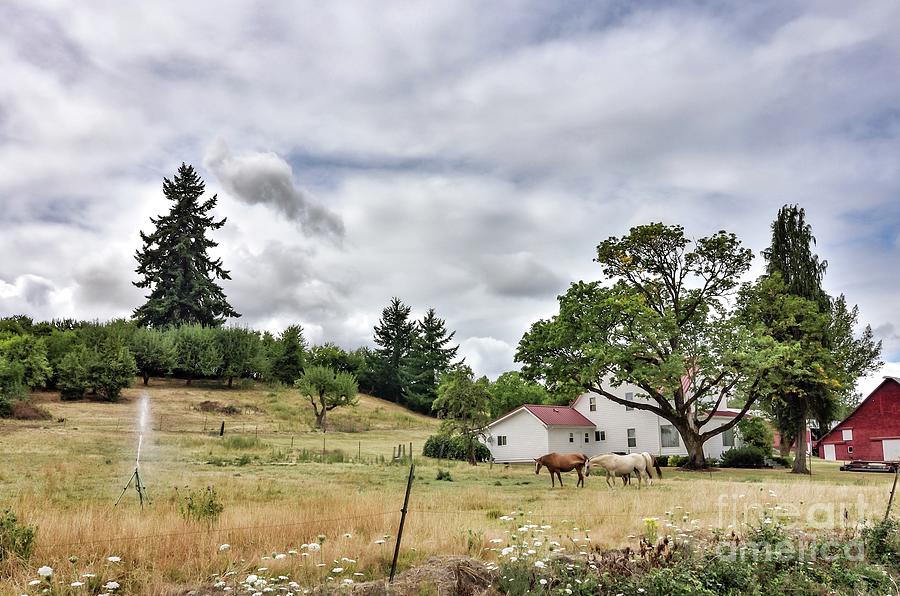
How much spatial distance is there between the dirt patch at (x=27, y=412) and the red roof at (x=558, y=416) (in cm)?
3372

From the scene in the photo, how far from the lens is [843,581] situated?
8930 mm

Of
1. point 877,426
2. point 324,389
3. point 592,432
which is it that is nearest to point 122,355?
point 324,389

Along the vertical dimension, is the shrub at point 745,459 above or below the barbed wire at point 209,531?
below

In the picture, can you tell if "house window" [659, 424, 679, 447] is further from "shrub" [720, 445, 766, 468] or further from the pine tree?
the pine tree

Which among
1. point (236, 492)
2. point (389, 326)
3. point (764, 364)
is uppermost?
point (389, 326)

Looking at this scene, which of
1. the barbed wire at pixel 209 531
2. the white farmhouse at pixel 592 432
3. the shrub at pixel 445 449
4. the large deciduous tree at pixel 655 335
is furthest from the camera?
the white farmhouse at pixel 592 432

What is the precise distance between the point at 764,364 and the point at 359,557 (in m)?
27.8

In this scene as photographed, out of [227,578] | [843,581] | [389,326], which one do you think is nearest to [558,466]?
[843,581]

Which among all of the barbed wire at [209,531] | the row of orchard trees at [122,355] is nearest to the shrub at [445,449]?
the row of orchard trees at [122,355]

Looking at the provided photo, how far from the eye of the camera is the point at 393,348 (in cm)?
9550

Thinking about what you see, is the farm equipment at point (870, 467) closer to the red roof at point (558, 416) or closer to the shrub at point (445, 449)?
the red roof at point (558, 416)

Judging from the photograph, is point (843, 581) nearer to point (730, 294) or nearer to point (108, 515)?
point (108, 515)

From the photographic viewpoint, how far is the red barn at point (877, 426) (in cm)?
4966

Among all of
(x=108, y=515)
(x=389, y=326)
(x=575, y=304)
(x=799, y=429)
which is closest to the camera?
(x=108, y=515)
